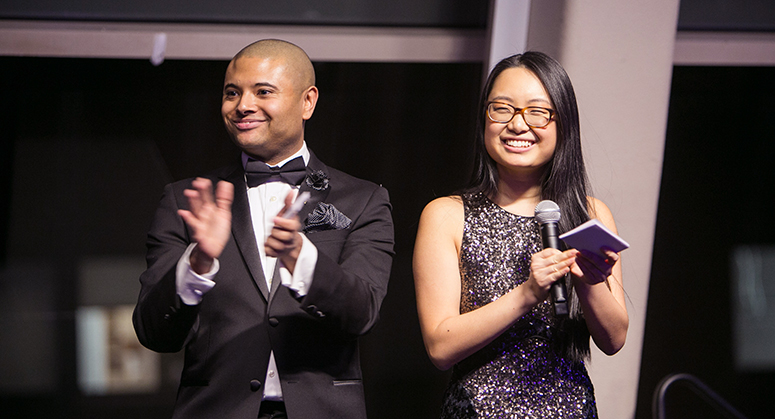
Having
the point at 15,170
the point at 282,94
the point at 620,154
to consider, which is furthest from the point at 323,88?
the point at 15,170

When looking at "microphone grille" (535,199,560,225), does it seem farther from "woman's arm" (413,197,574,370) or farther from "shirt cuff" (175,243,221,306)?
"shirt cuff" (175,243,221,306)

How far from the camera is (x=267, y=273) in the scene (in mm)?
1477

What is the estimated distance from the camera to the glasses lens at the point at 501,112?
157cm

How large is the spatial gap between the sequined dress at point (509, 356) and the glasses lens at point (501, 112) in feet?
0.93

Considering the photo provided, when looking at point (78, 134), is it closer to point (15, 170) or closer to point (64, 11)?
point (15, 170)

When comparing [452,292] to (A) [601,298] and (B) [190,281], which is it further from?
(B) [190,281]

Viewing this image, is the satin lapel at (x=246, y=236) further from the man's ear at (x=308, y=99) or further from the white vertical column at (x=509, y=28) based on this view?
the white vertical column at (x=509, y=28)

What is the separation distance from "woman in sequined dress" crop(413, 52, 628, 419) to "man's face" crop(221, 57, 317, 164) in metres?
0.49

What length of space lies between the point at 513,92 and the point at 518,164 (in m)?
0.21

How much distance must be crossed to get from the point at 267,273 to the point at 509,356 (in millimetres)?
714

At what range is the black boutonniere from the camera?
5.12 ft

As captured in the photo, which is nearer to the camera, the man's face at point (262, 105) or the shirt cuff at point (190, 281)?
Answer: the shirt cuff at point (190, 281)

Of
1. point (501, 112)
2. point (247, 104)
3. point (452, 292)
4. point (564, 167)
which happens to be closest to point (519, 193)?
point (564, 167)

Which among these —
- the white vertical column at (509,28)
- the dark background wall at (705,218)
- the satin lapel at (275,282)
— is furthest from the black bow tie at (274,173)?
the dark background wall at (705,218)
